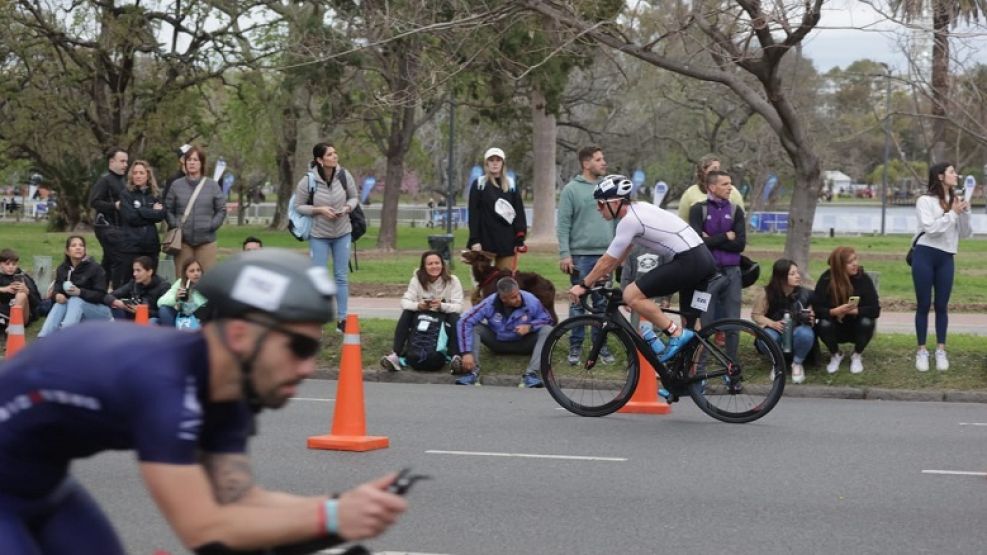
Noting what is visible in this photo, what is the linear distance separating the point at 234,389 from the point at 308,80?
32.9 meters

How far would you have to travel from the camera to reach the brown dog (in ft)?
49.9

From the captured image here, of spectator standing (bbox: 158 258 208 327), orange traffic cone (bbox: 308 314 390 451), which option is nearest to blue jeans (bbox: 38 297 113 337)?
spectator standing (bbox: 158 258 208 327)

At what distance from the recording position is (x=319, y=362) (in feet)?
51.4

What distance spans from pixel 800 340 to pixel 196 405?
11.6 m

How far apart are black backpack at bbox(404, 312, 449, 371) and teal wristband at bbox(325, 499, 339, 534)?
11.6 metres

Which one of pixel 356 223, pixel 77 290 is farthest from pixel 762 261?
pixel 77 290

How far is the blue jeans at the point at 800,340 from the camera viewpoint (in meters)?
14.4

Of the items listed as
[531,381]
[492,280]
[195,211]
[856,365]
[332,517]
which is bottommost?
[531,381]

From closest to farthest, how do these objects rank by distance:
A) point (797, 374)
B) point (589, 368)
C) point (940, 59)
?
point (589, 368)
point (797, 374)
point (940, 59)

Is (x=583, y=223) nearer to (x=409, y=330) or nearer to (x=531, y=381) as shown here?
(x=531, y=381)

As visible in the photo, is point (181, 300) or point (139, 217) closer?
point (181, 300)

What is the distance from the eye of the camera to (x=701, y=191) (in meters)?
15.1

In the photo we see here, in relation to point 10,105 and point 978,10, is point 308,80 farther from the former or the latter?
point 978,10

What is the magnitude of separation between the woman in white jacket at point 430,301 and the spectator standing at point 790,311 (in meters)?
2.98
